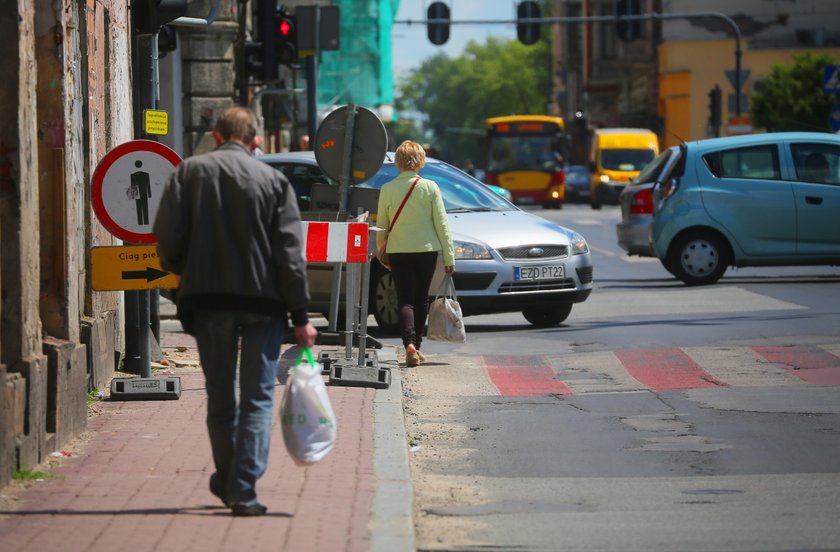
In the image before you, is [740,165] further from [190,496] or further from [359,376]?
[190,496]

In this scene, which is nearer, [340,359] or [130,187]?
[130,187]

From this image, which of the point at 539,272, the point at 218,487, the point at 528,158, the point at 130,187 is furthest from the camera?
the point at 528,158

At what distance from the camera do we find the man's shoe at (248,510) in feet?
22.6

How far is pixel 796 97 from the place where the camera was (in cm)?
5628

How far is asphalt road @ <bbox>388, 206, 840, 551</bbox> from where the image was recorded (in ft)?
23.1

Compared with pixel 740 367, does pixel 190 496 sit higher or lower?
higher

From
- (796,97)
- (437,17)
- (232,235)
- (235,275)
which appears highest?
(437,17)

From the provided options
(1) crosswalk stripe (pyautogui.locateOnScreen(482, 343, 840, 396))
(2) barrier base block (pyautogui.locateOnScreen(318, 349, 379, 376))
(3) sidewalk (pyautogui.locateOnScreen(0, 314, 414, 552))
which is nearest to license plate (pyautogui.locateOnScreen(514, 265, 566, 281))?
(1) crosswalk stripe (pyautogui.locateOnScreen(482, 343, 840, 396))

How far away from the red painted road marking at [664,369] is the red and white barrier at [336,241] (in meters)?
2.19

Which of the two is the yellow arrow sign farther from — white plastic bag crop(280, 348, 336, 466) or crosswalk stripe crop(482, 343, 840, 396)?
white plastic bag crop(280, 348, 336, 466)

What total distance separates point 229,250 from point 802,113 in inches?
1990

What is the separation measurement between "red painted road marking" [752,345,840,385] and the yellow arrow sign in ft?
14.8

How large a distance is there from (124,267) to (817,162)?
1199 centimetres

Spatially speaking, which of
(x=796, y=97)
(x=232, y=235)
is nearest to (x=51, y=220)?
(x=232, y=235)
